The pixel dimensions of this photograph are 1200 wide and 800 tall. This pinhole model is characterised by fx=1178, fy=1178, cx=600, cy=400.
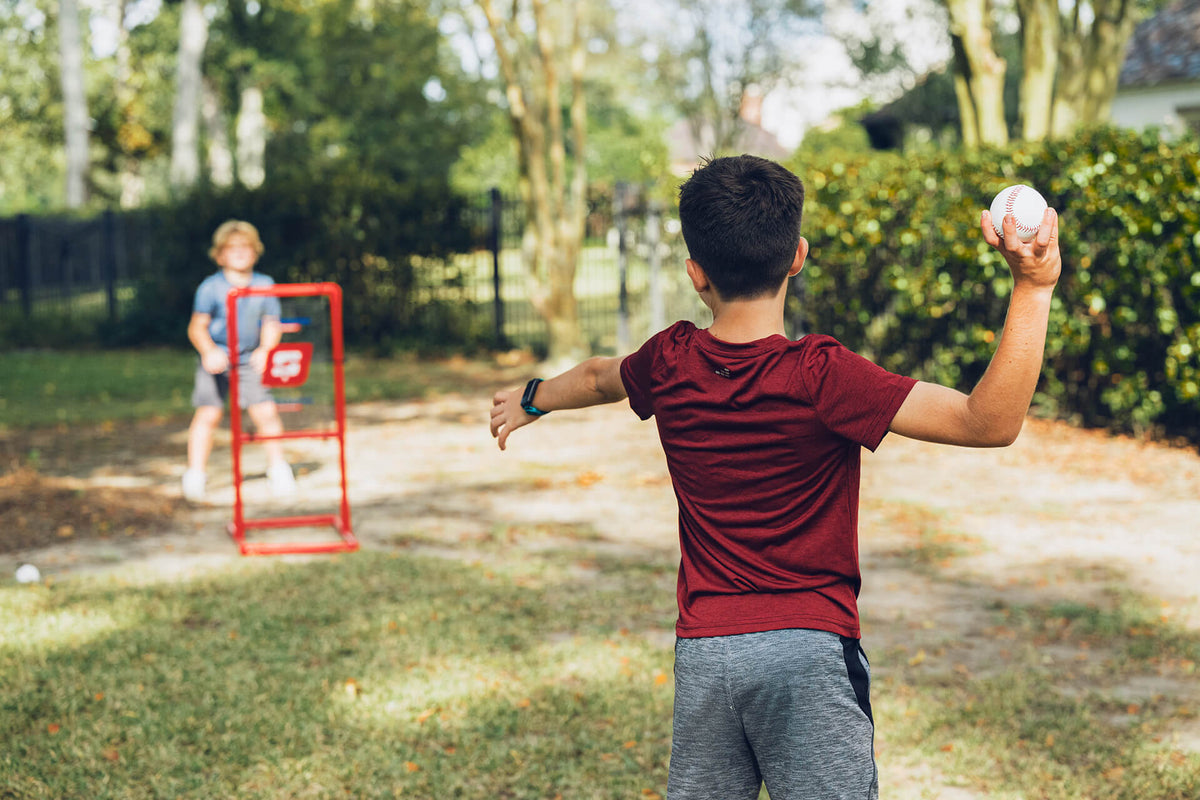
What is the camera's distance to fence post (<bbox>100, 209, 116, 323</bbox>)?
19.5 meters

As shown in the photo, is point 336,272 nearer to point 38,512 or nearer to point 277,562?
point 38,512

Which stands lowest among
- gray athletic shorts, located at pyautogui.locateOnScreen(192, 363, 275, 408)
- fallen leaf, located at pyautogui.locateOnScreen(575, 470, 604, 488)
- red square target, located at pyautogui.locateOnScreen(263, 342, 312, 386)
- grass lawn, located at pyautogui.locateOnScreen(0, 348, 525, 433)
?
grass lawn, located at pyautogui.locateOnScreen(0, 348, 525, 433)

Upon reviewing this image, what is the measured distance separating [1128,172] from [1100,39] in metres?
3.75

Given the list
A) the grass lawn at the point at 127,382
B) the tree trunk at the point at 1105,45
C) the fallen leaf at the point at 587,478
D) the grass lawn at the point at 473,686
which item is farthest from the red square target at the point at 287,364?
the tree trunk at the point at 1105,45

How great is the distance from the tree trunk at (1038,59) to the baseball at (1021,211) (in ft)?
35.9

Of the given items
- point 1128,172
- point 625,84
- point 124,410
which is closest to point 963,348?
point 1128,172

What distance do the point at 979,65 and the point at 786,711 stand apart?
11344 mm

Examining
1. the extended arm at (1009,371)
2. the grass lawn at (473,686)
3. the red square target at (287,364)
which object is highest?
the extended arm at (1009,371)

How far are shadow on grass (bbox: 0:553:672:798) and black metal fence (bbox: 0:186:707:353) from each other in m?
8.65

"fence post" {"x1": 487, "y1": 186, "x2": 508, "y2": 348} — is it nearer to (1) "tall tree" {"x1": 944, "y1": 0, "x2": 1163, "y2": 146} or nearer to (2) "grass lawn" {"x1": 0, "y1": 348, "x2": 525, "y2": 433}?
(2) "grass lawn" {"x1": 0, "y1": 348, "x2": 525, "y2": 433}

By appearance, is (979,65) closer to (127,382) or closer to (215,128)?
(127,382)

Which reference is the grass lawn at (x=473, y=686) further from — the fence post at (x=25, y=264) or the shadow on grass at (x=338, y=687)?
the fence post at (x=25, y=264)

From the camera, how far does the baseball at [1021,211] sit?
6.46 ft

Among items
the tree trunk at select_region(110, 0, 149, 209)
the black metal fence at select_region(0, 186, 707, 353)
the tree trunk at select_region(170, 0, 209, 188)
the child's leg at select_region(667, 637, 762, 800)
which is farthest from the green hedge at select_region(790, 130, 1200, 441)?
the tree trunk at select_region(110, 0, 149, 209)
